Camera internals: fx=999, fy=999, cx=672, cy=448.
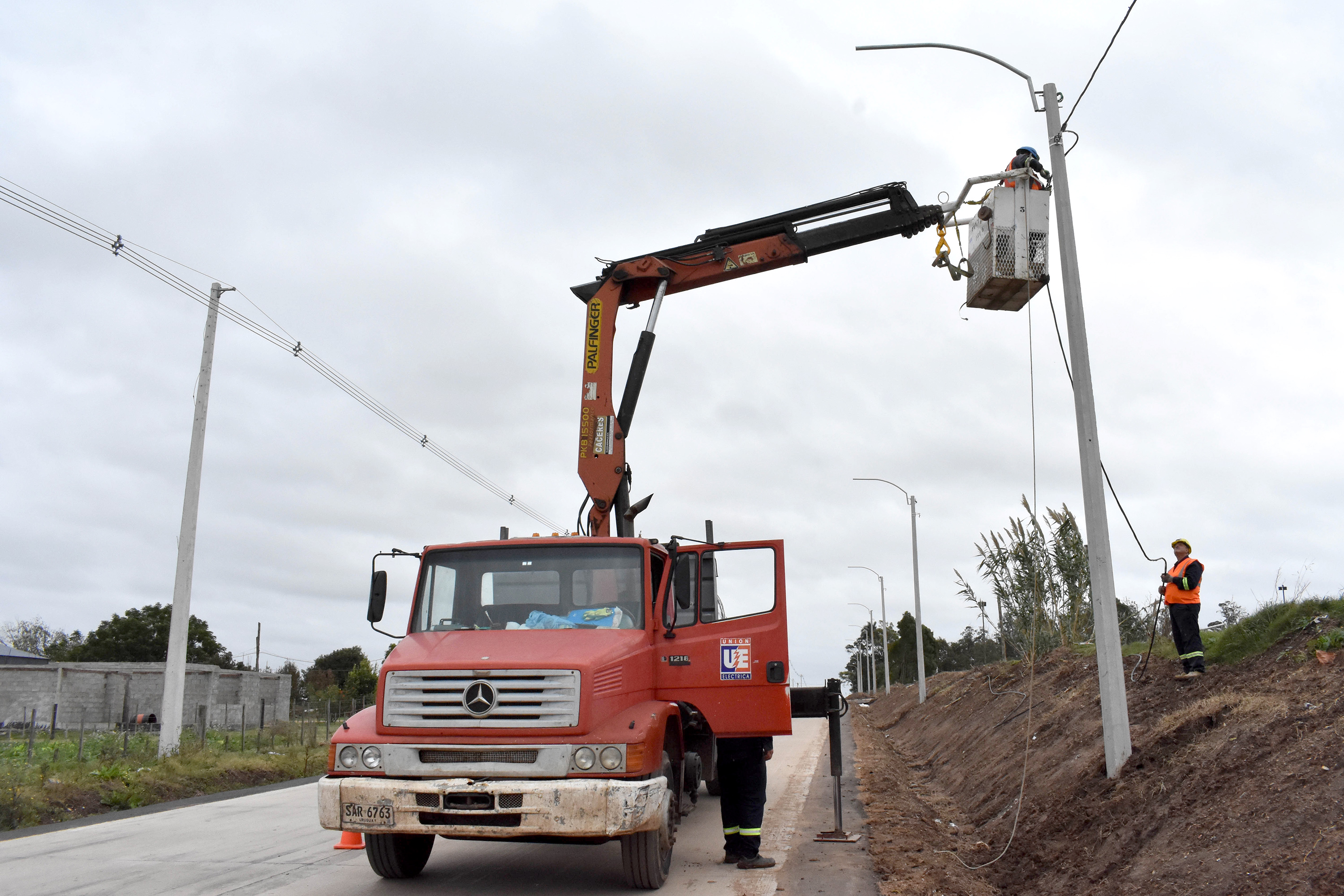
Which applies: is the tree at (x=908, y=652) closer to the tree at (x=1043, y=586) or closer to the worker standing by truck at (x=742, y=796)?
the tree at (x=1043, y=586)

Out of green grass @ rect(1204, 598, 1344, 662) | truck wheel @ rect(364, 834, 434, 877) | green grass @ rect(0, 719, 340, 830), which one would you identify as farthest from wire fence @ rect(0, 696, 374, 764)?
green grass @ rect(1204, 598, 1344, 662)

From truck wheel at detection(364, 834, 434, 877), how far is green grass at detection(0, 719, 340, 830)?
6.52m

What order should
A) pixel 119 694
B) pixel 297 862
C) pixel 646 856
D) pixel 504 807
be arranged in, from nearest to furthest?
pixel 504 807
pixel 646 856
pixel 297 862
pixel 119 694

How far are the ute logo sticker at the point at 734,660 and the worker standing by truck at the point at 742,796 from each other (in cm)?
56

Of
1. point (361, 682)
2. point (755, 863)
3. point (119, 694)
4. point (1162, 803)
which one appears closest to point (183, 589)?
point (755, 863)

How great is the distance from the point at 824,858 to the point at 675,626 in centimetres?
251

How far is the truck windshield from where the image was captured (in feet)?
27.3

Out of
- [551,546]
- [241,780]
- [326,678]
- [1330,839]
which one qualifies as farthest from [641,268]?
[326,678]

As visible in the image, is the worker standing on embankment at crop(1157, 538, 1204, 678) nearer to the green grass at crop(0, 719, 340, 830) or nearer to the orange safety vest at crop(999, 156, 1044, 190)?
the orange safety vest at crop(999, 156, 1044, 190)

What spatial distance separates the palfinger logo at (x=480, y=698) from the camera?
283 inches

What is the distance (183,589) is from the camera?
59.8 ft

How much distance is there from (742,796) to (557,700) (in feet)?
8.15

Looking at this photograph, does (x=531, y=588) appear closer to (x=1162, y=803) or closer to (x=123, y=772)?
(x=1162, y=803)

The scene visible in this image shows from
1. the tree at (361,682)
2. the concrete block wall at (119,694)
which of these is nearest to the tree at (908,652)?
the tree at (361,682)
